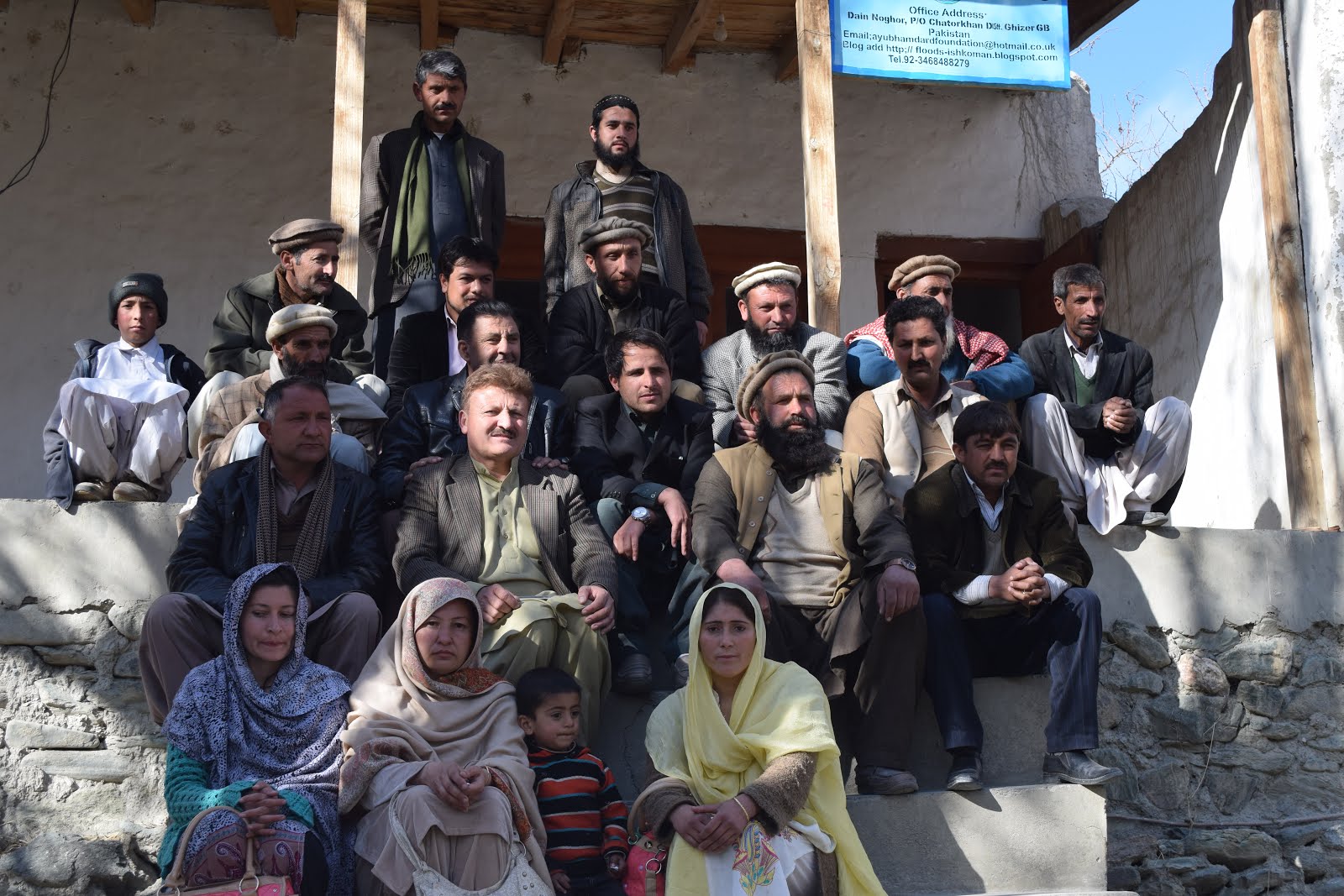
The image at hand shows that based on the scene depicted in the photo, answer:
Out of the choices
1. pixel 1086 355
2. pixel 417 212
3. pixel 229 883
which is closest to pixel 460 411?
pixel 417 212

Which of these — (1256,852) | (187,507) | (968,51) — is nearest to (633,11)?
(968,51)

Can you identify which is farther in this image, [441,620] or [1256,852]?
[1256,852]

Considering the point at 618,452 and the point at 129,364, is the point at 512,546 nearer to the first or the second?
the point at 618,452

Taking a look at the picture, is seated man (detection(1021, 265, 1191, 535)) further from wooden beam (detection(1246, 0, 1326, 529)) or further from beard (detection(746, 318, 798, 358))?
beard (detection(746, 318, 798, 358))

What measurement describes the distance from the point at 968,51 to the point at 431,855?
471 centimetres

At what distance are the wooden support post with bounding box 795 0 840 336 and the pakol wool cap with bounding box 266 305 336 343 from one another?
2.09 metres

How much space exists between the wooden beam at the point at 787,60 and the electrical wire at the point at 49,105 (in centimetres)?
399

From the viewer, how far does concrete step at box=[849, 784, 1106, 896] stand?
14.4 ft

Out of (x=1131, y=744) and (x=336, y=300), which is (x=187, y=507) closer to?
(x=336, y=300)

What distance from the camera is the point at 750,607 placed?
431cm

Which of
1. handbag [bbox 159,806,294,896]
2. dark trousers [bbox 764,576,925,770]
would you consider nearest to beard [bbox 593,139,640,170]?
dark trousers [bbox 764,576,925,770]

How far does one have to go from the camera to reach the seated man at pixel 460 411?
5375 millimetres

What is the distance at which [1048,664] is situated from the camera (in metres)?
4.73

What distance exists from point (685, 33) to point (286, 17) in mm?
2196
